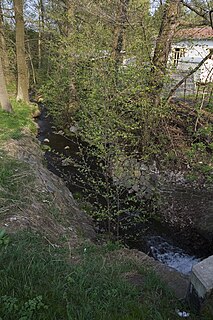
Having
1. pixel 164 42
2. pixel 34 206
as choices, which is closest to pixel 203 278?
pixel 34 206

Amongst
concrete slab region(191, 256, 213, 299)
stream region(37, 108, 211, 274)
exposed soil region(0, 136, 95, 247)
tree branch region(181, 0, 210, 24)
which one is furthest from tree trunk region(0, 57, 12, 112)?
concrete slab region(191, 256, 213, 299)

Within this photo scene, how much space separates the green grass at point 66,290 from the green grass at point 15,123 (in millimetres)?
5268

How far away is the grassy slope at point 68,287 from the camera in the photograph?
2070 millimetres

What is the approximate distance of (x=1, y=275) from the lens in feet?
7.42

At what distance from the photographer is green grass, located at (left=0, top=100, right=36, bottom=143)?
810 cm

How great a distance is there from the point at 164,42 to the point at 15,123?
560 cm

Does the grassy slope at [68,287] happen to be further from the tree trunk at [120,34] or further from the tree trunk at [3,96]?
the tree trunk at [3,96]

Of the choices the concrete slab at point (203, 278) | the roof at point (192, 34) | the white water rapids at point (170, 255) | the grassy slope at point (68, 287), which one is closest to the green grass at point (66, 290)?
the grassy slope at point (68, 287)

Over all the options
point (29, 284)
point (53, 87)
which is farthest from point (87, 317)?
point (53, 87)

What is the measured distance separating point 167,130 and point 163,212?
8.11ft

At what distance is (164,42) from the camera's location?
7.32 m

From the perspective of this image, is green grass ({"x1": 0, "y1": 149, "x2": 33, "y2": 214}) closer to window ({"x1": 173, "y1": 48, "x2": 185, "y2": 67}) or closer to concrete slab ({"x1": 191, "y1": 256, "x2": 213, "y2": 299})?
concrete slab ({"x1": 191, "y1": 256, "x2": 213, "y2": 299})

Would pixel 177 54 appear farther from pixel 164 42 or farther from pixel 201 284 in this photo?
pixel 201 284

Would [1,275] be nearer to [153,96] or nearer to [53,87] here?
[153,96]
